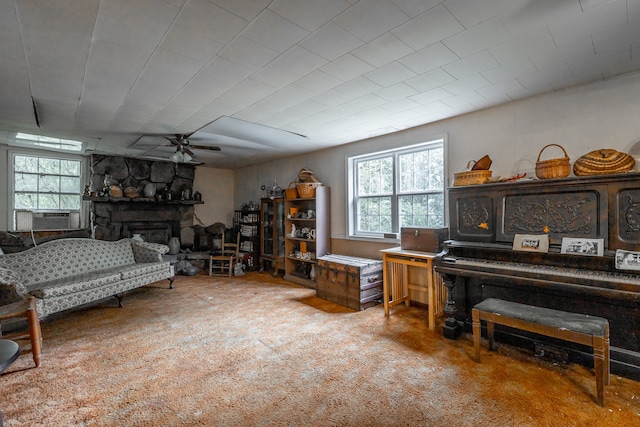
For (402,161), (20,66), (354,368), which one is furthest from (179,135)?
(354,368)

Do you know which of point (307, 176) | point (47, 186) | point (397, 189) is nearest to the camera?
point (397, 189)

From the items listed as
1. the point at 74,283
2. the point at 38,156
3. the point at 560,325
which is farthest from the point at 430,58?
the point at 38,156

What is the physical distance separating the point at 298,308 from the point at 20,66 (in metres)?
3.43

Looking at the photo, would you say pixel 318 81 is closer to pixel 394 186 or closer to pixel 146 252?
pixel 394 186

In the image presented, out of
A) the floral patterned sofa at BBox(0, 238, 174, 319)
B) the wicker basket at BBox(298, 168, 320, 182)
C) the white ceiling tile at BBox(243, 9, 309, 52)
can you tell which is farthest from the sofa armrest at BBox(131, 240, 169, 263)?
the white ceiling tile at BBox(243, 9, 309, 52)

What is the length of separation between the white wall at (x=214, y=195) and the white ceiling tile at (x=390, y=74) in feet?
18.4

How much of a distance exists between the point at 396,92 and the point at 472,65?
2.24ft

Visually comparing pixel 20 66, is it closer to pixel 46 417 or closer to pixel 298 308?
pixel 46 417

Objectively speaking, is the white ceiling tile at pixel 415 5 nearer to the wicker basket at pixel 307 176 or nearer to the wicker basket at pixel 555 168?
the wicker basket at pixel 555 168

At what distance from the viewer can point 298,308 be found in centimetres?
373

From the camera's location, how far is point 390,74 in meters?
2.43

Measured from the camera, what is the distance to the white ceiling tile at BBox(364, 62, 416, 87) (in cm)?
232

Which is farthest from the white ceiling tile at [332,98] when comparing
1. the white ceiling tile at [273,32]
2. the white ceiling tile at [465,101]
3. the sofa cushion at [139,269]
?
the sofa cushion at [139,269]

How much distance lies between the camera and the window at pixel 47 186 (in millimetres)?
5098
